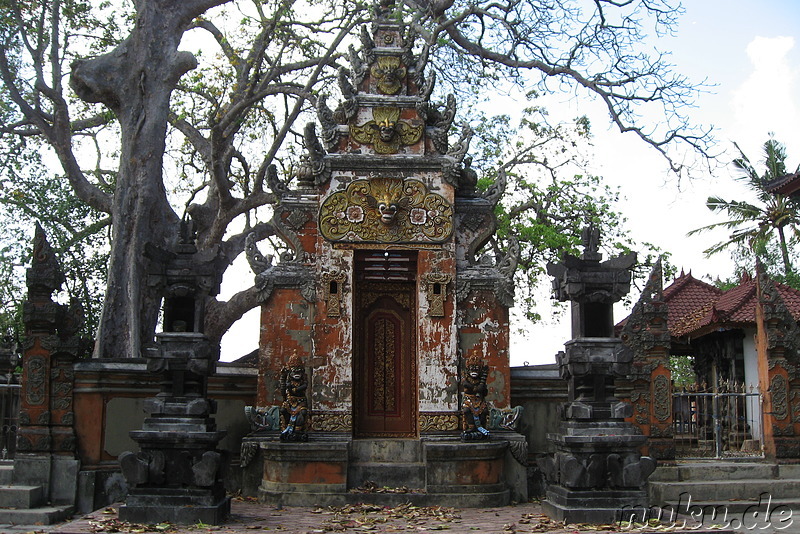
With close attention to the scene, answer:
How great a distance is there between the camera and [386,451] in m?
11.1

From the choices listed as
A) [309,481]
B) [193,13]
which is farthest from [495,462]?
[193,13]

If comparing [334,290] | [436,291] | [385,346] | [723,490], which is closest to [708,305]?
[723,490]

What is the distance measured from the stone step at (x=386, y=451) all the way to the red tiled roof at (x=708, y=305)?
741 centimetres

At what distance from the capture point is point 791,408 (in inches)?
476

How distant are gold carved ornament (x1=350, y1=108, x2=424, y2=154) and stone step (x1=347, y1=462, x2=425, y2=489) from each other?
460cm

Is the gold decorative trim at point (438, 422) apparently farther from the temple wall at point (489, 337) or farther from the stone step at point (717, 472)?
the stone step at point (717, 472)

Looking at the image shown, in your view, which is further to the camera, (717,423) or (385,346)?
(717,423)

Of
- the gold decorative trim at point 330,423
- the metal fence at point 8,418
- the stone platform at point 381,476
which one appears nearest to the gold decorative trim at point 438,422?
the stone platform at point 381,476

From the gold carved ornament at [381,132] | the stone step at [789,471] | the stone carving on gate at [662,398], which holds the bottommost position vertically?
the stone step at [789,471]

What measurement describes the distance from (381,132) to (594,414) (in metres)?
5.32

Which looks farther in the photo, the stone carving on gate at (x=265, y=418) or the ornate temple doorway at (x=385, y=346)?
the ornate temple doorway at (x=385, y=346)

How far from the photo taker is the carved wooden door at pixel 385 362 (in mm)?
11797

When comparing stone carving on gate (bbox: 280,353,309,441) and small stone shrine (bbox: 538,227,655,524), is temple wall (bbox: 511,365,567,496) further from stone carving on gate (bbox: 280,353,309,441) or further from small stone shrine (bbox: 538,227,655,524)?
stone carving on gate (bbox: 280,353,309,441)

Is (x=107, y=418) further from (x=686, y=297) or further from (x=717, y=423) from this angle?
(x=686, y=297)
